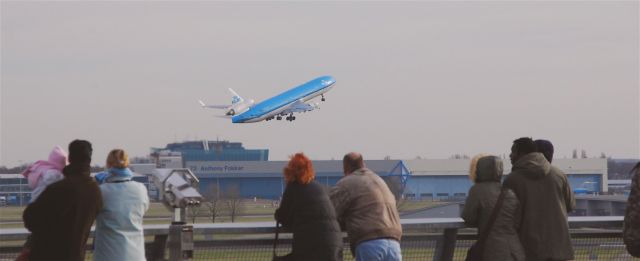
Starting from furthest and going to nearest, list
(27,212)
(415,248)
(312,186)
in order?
1. (415,248)
2. (312,186)
3. (27,212)

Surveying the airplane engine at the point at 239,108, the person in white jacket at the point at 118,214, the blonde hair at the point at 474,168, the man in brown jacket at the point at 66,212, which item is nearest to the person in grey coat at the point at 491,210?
the blonde hair at the point at 474,168

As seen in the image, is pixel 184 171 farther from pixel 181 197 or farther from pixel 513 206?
pixel 513 206

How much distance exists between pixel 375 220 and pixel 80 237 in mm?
2605

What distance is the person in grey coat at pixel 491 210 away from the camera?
11508 mm

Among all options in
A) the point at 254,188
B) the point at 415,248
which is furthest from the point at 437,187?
the point at 415,248

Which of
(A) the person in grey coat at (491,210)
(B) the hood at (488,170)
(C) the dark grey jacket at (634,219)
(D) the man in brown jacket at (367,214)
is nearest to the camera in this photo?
(C) the dark grey jacket at (634,219)

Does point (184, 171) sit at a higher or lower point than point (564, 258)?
higher

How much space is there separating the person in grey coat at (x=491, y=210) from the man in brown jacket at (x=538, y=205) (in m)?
0.11

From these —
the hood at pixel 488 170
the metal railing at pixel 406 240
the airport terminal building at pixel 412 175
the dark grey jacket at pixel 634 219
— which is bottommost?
the airport terminal building at pixel 412 175

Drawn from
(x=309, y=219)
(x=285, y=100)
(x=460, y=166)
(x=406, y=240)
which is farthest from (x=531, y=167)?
(x=460, y=166)

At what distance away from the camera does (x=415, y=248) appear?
12953 mm

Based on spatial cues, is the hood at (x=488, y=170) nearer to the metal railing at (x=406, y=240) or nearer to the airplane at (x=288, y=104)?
the metal railing at (x=406, y=240)

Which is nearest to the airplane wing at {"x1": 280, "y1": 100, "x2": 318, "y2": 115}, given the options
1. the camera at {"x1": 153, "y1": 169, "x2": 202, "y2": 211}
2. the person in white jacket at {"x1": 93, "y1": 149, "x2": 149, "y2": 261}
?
the camera at {"x1": 153, "y1": 169, "x2": 202, "y2": 211}

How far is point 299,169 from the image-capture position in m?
10.7
